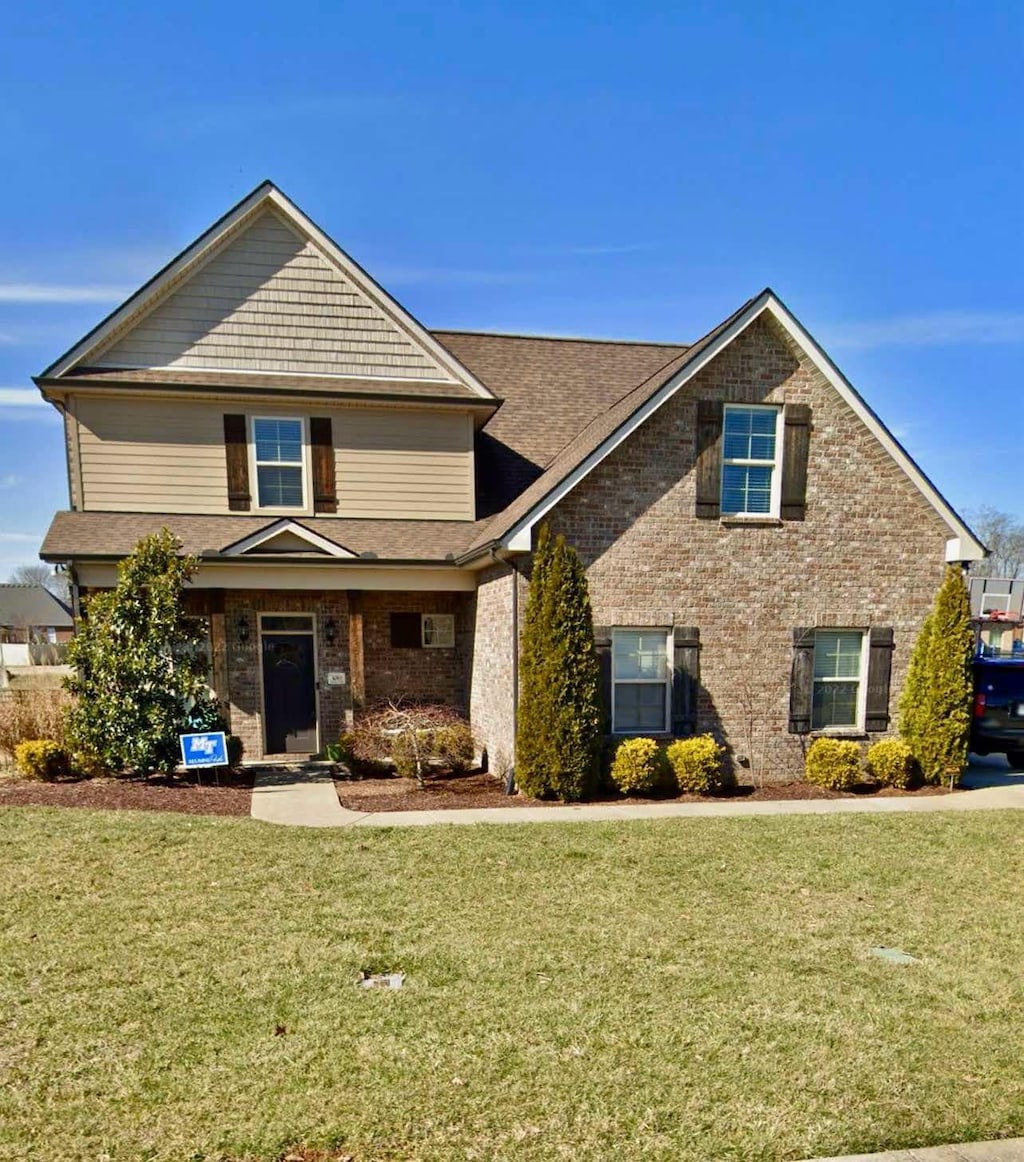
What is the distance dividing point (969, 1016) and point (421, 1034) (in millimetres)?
3240

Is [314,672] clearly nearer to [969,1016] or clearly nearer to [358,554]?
[358,554]

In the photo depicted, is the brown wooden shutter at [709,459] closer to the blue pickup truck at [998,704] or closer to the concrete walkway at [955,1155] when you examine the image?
the blue pickup truck at [998,704]

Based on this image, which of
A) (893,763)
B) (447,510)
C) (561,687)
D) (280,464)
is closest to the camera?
(561,687)

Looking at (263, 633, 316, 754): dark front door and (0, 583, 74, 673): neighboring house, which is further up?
(263, 633, 316, 754): dark front door

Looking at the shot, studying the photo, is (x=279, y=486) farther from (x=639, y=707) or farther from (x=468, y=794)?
(x=639, y=707)

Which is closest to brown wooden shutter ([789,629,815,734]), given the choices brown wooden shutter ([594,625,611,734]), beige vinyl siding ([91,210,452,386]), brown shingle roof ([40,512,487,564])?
brown wooden shutter ([594,625,611,734])

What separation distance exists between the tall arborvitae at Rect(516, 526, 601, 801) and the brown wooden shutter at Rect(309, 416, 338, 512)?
15.1 feet

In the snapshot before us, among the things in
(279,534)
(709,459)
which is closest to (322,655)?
(279,534)

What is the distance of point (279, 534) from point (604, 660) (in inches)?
207

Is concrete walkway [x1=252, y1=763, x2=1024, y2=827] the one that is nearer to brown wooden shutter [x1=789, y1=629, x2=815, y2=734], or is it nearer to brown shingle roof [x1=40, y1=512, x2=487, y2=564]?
brown wooden shutter [x1=789, y1=629, x2=815, y2=734]

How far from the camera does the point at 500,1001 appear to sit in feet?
14.4

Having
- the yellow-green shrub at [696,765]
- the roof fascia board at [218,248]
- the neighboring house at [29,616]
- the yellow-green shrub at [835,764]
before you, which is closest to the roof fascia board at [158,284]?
the roof fascia board at [218,248]

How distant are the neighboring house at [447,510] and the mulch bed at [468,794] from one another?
54 centimetres

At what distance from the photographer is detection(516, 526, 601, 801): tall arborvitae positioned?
9586 mm
